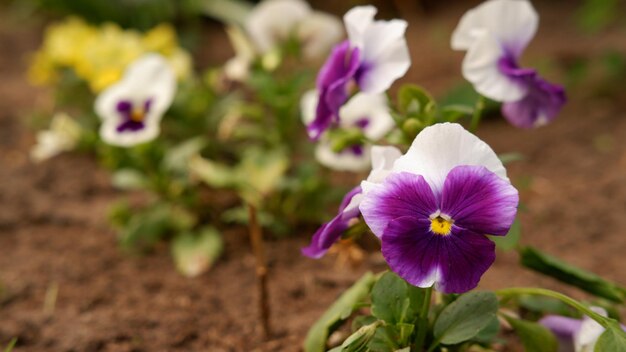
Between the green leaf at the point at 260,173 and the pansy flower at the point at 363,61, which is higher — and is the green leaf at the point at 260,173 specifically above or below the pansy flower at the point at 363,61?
above

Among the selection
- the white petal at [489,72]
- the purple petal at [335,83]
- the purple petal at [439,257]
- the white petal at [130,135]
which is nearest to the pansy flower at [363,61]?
the purple petal at [335,83]

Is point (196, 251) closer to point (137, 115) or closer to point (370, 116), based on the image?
point (137, 115)

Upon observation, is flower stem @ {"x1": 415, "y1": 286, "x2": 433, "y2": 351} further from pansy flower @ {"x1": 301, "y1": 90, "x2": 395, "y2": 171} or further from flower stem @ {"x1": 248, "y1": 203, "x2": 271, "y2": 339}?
pansy flower @ {"x1": 301, "y1": 90, "x2": 395, "y2": 171}

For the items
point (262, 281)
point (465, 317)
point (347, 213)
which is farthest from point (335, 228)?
point (262, 281)

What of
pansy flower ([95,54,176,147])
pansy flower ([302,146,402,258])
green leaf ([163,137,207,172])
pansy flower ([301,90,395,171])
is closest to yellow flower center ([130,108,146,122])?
pansy flower ([95,54,176,147])

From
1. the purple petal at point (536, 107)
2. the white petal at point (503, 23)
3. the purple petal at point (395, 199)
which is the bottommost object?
the purple petal at point (395, 199)

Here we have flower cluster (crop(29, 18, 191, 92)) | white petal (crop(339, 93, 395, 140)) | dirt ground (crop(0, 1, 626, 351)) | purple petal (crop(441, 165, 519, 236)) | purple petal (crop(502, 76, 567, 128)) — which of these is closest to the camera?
purple petal (crop(441, 165, 519, 236))

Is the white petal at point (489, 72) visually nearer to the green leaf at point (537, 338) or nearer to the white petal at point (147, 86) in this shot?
the green leaf at point (537, 338)
